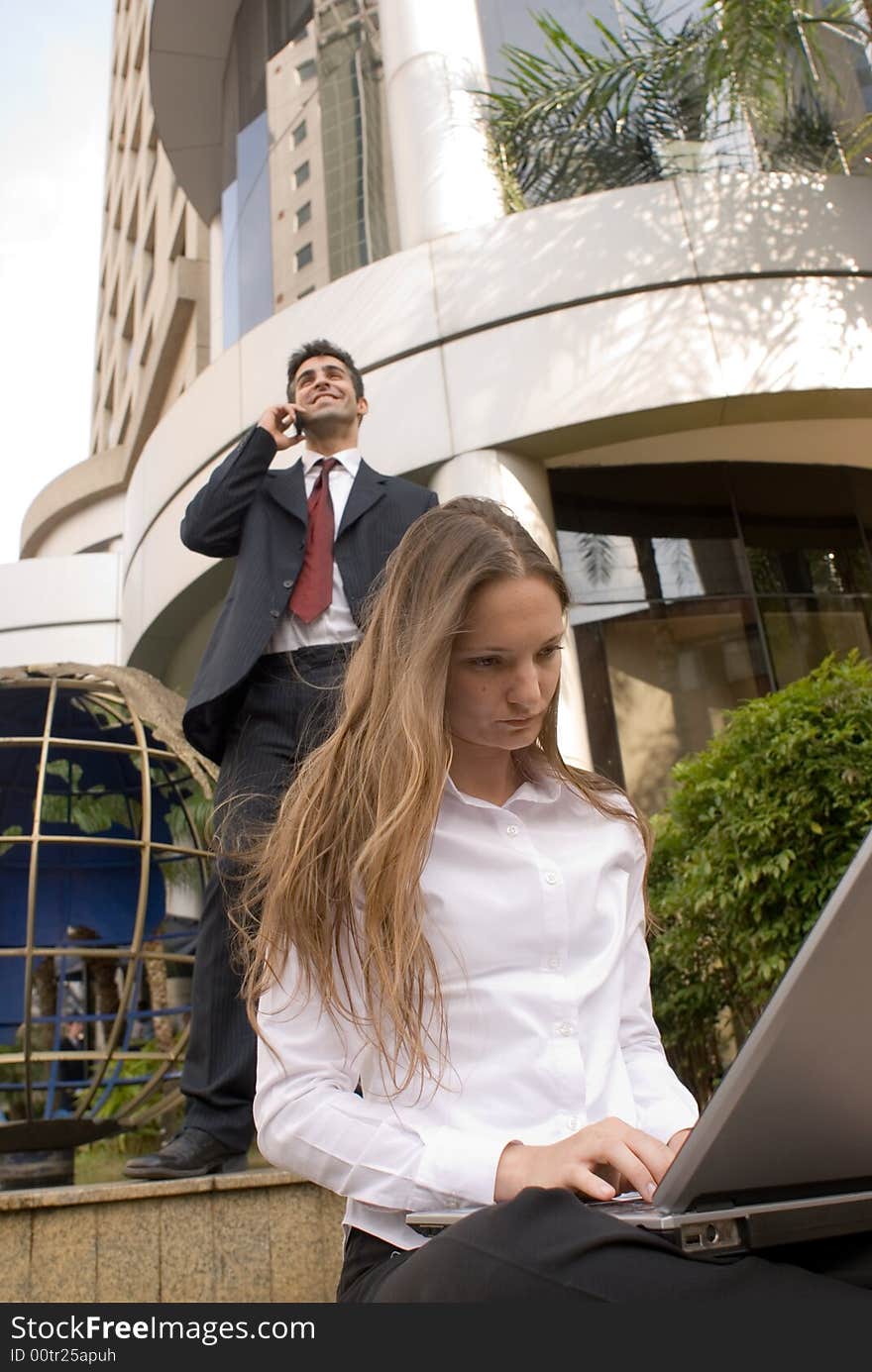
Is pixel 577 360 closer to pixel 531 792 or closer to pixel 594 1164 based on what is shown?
pixel 531 792

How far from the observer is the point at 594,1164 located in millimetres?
1095

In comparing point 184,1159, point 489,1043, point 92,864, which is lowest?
point 184,1159

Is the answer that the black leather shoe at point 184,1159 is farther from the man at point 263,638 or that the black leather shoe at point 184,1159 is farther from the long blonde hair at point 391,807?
the long blonde hair at point 391,807

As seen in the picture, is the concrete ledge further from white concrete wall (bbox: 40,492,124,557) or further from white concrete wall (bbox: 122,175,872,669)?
white concrete wall (bbox: 40,492,124,557)

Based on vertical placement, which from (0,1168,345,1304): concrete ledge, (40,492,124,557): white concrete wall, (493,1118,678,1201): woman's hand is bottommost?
(0,1168,345,1304): concrete ledge

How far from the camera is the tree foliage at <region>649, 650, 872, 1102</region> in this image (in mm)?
3996

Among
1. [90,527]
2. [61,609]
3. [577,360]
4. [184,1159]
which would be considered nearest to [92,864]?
[184,1159]

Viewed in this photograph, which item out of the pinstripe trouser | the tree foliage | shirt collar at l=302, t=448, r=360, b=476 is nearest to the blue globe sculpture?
the pinstripe trouser

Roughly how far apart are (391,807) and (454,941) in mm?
195

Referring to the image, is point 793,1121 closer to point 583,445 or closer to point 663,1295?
point 663,1295

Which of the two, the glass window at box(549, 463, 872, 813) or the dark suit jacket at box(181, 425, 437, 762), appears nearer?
the dark suit jacket at box(181, 425, 437, 762)

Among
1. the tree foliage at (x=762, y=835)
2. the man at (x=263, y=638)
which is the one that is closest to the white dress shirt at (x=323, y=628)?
the man at (x=263, y=638)

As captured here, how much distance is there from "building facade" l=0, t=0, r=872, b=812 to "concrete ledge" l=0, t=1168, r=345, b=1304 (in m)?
4.00

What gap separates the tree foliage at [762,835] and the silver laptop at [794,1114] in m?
2.76
